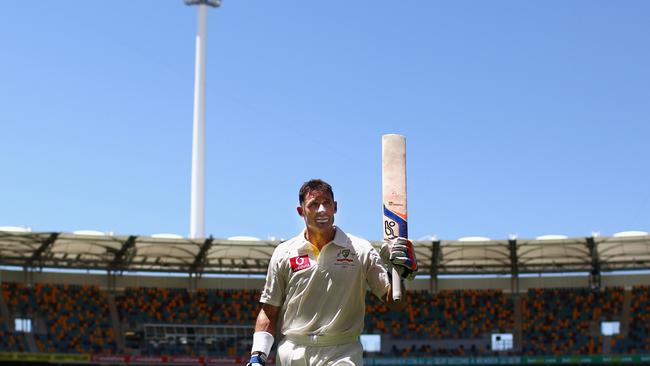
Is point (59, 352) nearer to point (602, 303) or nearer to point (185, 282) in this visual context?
point (185, 282)

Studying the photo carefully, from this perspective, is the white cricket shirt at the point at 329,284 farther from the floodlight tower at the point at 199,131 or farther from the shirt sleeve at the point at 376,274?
the floodlight tower at the point at 199,131

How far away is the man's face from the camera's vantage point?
249 inches

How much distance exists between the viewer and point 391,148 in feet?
21.4

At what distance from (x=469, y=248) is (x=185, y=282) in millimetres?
15674

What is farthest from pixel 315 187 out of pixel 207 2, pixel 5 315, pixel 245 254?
pixel 207 2

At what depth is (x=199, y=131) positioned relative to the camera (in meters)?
93.1

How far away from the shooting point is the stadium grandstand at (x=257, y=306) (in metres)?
45.2

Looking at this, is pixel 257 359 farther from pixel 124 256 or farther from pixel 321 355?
pixel 124 256

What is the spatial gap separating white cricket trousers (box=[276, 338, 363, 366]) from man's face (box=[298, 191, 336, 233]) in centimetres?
83

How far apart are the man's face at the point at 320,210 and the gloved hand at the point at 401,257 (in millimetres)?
433

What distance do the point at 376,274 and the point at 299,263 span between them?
1.82ft

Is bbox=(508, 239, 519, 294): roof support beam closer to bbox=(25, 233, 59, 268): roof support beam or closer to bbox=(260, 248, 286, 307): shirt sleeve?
bbox=(25, 233, 59, 268): roof support beam

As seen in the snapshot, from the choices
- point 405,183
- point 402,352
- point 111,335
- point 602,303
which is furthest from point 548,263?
point 405,183

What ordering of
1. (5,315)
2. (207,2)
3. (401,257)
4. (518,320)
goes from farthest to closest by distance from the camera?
(207,2) < (518,320) < (5,315) < (401,257)
